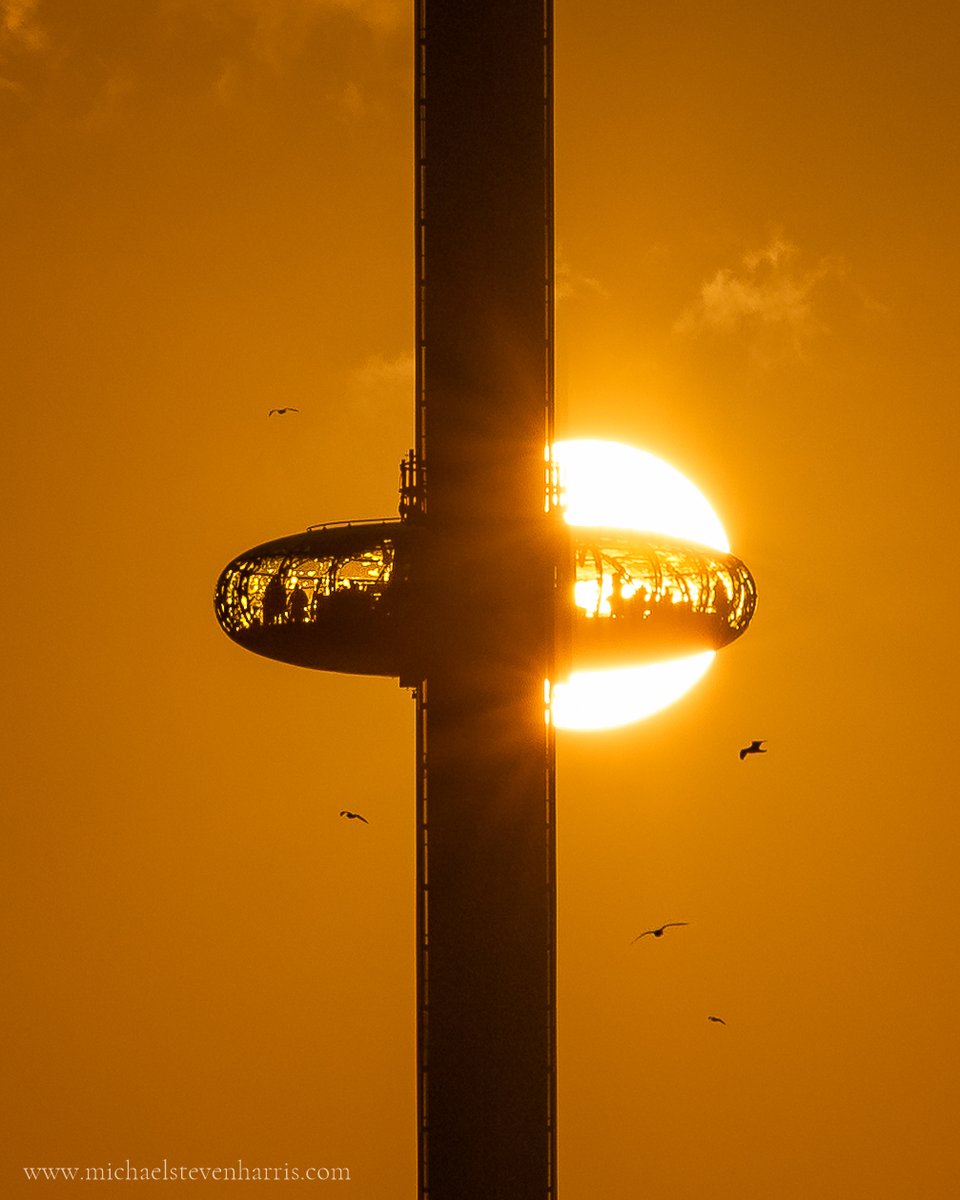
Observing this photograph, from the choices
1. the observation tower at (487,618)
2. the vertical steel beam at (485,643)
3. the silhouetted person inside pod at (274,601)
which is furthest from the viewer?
the vertical steel beam at (485,643)

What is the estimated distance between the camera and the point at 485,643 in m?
50.6

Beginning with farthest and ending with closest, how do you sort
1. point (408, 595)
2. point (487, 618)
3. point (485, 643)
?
1. point (485, 643)
2. point (487, 618)
3. point (408, 595)

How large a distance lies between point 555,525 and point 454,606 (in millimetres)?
2797

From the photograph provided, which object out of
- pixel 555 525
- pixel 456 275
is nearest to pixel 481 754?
pixel 555 525

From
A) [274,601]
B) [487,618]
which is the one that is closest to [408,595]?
[487,618]

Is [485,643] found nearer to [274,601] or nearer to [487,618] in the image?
[487,618]

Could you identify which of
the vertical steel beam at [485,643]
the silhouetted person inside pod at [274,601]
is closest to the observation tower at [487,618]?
the vertical steel beam at [485,643]

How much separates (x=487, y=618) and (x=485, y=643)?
560 mm

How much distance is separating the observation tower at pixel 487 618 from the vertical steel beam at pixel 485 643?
0.14 ft

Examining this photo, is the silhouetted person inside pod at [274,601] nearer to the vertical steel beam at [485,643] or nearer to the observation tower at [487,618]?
the observation tower at [487,618]

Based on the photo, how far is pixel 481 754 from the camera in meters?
52.4

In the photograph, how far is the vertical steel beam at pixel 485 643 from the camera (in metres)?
51.4

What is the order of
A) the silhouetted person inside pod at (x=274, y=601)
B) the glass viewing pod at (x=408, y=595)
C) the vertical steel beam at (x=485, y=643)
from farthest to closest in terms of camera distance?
1. the vertical steel beam at (x=485, y=643)
2. the silhouetted person inside pod at (x=274, y=601)
3. the glass viewing pod at (x=408, y=595)

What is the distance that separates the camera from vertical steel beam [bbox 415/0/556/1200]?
5144cm
